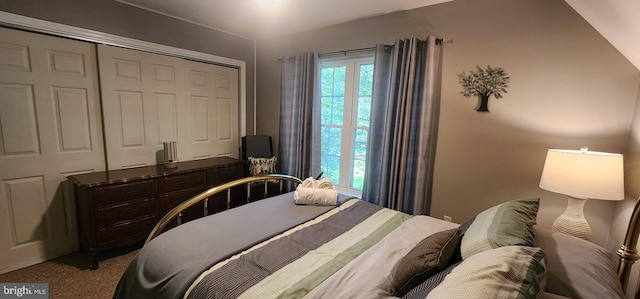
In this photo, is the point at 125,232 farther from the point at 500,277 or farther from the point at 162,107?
the point at 500,277

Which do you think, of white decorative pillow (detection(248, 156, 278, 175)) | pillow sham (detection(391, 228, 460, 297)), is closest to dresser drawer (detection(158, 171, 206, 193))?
white decorative pillow (detection(248, 156, 278, 175))

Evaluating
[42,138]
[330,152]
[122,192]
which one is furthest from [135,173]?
[330,152]

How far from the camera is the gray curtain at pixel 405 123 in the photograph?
7.64ft

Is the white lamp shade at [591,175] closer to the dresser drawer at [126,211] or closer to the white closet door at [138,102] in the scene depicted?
the dresser drawer at [126,211]

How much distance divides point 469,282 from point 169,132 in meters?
3.03

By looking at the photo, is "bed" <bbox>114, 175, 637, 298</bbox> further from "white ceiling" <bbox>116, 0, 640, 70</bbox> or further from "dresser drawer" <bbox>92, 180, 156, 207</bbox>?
"white ceiling" <bbox>116, 0, 640, 70</bbox>

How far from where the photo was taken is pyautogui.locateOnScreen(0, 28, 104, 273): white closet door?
2064 millimetres

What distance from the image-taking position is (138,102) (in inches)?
105

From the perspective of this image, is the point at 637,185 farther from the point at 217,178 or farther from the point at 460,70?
the point at 217,178

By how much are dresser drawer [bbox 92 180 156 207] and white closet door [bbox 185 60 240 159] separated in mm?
759

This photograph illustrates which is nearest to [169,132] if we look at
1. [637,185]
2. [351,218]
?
[351,218]

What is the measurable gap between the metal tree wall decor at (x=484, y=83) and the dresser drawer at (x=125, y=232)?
3004 millimetres

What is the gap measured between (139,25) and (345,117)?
224 cm

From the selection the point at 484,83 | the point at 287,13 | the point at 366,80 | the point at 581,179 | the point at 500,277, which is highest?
the point at 287,13
